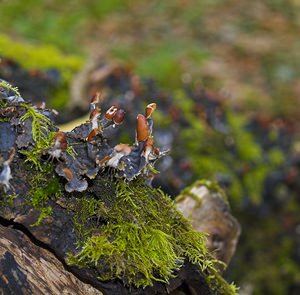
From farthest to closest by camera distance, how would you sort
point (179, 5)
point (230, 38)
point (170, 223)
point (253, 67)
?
point (179, 5) → point (230, 38) → point (253, 67) → point (170, 223)

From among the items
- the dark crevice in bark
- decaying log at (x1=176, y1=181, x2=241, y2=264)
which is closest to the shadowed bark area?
the dark crevice in bark

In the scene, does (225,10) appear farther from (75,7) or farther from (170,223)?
(170,223)

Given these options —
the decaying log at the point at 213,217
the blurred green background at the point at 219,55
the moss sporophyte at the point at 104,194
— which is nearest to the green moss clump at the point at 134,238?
the moss sporophyte at the point at 104,194

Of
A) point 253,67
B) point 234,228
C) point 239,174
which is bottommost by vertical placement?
point 253,67

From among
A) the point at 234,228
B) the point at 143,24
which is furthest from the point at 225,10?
the point at 234,228

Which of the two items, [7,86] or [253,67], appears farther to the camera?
[253,67]

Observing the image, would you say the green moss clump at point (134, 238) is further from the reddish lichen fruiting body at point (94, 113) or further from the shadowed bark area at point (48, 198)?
the reddish lichen fruiting body at point (94, 113)

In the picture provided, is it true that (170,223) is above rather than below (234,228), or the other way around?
above

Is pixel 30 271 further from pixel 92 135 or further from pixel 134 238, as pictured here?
pixel 92 135

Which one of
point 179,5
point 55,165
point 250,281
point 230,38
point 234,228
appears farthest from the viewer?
point 179,5
